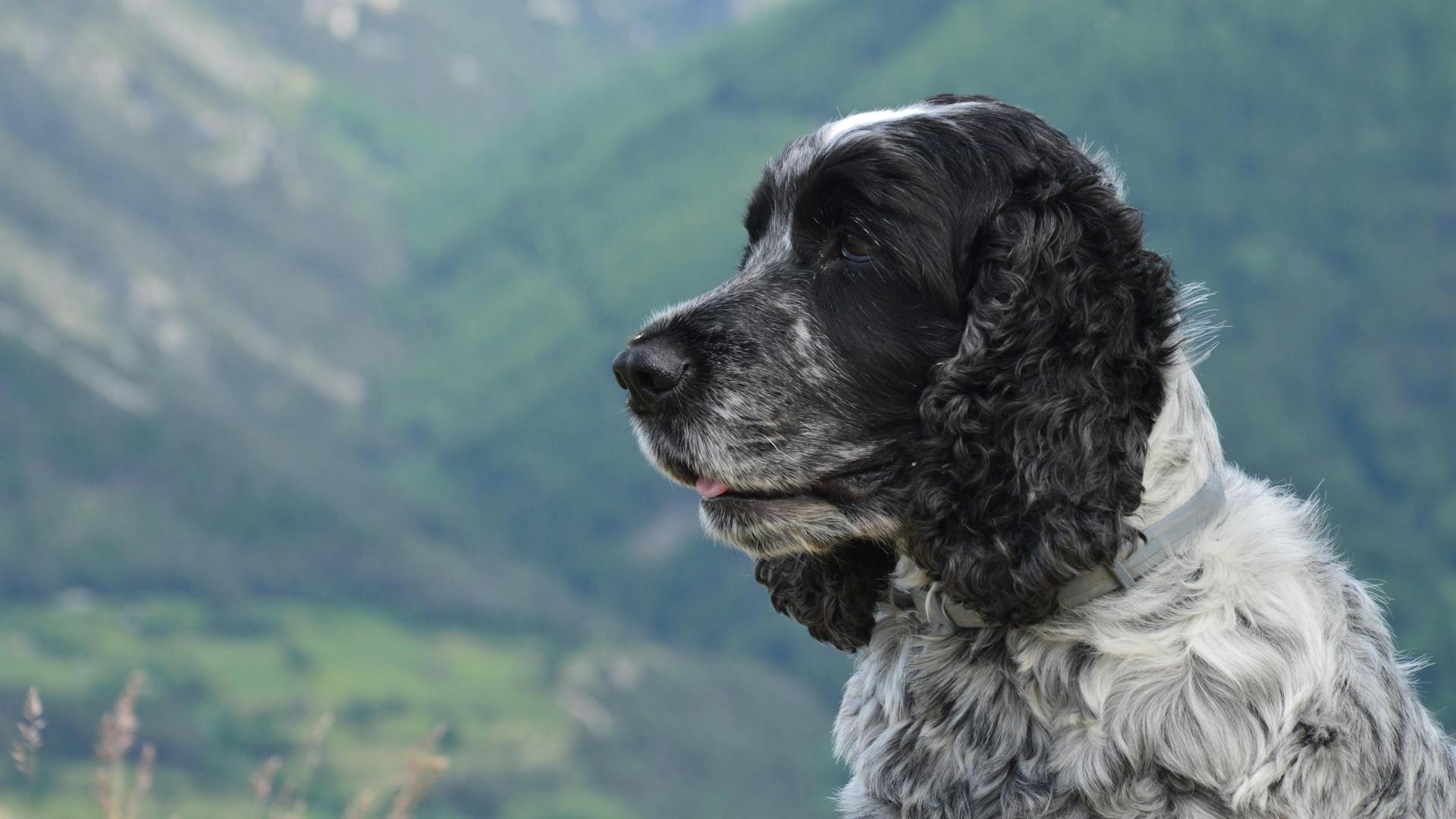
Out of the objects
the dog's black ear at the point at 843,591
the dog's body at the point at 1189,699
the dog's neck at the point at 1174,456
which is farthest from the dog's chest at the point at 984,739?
the dog's neck at the point at 1174,456

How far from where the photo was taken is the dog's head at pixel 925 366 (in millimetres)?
4875

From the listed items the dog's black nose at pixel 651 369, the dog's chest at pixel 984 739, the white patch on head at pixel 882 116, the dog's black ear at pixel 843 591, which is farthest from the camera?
the dog's black ear at pixel 843 591

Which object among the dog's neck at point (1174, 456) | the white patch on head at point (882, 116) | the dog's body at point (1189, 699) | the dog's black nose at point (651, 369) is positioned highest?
the white patch on head at point (882, 116)

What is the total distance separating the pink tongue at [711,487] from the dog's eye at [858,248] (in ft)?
3.14

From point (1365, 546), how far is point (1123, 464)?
160 m

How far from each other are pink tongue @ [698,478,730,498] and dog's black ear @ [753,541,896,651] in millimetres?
492

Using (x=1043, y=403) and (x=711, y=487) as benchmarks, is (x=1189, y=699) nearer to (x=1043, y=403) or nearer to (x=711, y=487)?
(x=1043, y=403)

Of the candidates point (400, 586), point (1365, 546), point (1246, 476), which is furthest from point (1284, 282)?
point (1246, 476)

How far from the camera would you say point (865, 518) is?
5.33 metres

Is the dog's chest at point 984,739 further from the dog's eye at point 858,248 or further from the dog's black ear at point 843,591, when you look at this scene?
the dog's eye at point 858,248

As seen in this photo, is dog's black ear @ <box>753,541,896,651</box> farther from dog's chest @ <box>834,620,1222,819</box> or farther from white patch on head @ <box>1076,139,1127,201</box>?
white patch on head @ <box>1076,139,1127,201</box>

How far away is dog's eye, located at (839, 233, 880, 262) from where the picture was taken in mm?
5355

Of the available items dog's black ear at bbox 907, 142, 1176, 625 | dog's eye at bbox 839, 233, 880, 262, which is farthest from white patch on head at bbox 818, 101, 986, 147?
dog's black ear at bbox 907, 142, 1176, 625

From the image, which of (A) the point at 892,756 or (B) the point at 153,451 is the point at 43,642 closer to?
(B) the point at 153,451
